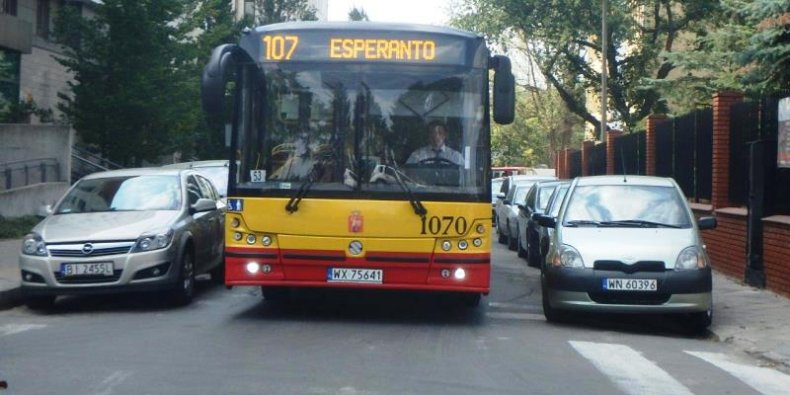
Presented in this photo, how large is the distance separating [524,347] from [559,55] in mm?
37581

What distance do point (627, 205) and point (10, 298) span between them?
724 cm

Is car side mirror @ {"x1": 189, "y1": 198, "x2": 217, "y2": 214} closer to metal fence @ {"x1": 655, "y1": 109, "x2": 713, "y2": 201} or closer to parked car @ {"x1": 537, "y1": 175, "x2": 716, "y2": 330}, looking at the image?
parked car @ {"x1": 537, "y1": 175, "x2": 716, "y2": 330}

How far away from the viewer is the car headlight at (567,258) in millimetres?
12266

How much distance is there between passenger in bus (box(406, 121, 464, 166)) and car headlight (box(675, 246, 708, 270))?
2.56 meters

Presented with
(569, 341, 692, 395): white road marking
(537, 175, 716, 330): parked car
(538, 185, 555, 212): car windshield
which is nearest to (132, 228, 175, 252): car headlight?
(537, 175, 716, 330): parked car

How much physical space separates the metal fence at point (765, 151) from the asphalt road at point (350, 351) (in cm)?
387

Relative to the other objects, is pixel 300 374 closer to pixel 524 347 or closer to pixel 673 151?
pixel 524 347

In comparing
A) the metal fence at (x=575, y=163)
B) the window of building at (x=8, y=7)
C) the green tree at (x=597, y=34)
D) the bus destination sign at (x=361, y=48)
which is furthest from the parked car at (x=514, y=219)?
the green tree at (x=597, y=34)

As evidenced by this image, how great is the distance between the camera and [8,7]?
33125 mm

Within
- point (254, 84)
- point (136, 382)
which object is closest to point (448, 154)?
point (254, 84)

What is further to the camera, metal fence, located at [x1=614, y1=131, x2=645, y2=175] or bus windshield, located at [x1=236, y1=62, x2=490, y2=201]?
metal fence, located at [x1=614, y1=131, x2=645, y2=175]

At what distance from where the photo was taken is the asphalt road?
8.57 m

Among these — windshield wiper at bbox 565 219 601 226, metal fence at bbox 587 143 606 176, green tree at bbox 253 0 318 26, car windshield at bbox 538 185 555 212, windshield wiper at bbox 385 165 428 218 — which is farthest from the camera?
green tree at bbox 253 0 318 26

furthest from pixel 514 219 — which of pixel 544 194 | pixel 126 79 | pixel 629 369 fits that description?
pixel 629 369
